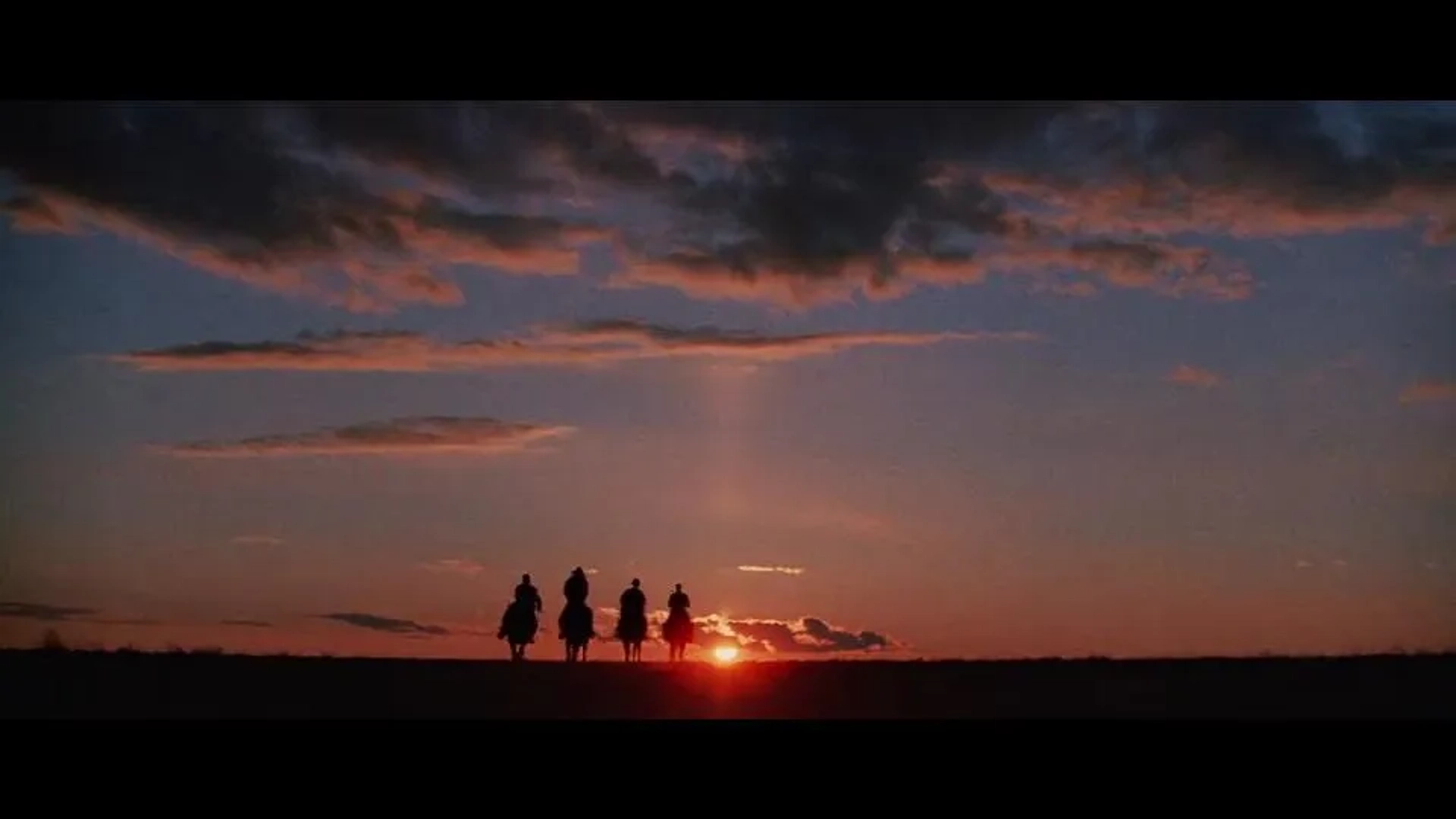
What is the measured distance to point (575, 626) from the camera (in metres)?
30.2

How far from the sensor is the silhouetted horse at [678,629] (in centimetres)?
3186

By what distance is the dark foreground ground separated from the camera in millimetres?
21656

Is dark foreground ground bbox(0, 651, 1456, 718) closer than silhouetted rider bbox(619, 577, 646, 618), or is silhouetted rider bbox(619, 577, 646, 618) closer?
dark foreground ground bbox(0, 651, 1456, 718)

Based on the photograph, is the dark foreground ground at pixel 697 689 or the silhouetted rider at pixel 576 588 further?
the silhouetted rider at pixel 576 588

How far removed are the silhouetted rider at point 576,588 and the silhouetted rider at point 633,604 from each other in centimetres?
78

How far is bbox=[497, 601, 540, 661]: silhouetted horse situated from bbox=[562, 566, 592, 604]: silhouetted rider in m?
0.63

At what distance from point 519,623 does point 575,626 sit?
33.9 inches

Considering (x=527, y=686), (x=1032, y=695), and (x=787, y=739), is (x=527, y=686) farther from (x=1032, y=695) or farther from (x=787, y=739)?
(x=787, y=739)

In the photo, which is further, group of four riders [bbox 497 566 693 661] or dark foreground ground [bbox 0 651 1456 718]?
group of four riders [bbox 497 566 693 661]

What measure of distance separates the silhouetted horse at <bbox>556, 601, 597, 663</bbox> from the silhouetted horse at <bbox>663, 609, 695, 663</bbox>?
1903 millimetres

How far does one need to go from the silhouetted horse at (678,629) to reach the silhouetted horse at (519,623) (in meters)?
2.50

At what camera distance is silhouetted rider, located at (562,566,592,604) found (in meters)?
29.9

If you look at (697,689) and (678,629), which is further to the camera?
(678,629)

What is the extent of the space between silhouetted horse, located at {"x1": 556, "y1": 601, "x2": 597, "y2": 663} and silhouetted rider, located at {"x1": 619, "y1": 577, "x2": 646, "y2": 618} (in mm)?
635
